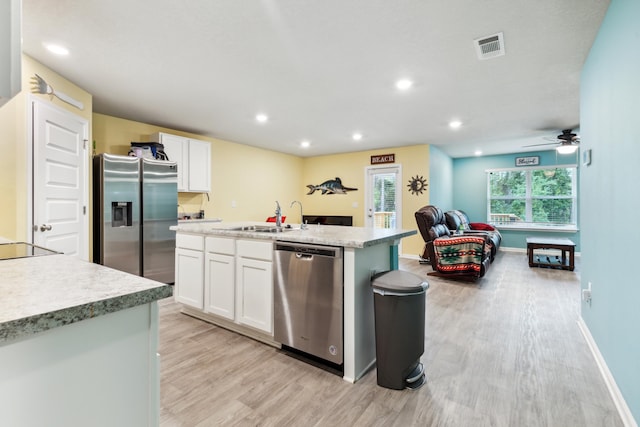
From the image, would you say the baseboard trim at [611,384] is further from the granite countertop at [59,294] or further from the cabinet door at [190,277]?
the cabinet door at [190,277]

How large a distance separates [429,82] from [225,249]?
8.82 feet

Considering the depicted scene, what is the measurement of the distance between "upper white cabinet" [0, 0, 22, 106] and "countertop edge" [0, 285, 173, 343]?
59 centimetres

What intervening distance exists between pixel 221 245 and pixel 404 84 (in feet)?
8.23

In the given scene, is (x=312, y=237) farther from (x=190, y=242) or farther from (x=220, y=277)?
(x=190, y=242)

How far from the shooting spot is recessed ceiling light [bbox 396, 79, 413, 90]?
3160mm

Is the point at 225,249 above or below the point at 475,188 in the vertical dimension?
below

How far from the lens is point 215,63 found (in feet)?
9.12

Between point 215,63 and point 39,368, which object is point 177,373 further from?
point 215,63

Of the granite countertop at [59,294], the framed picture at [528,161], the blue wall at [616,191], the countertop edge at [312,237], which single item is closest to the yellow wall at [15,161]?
the countertop edge at [312,237]

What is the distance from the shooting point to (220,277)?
9.09ft

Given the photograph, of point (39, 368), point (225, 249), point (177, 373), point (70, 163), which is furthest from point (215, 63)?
point (39, 368)

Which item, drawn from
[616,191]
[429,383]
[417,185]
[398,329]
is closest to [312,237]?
[398,329]

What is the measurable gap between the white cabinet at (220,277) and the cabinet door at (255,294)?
9 centimetres

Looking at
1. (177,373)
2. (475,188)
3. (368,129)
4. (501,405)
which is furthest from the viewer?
(475,188)
